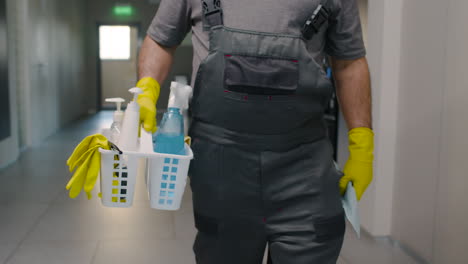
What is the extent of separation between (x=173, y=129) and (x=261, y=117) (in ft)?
0.69

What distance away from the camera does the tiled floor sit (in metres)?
2.50

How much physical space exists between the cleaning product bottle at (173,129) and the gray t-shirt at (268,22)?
0.14m

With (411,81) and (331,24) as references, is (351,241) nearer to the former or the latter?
(411,81)

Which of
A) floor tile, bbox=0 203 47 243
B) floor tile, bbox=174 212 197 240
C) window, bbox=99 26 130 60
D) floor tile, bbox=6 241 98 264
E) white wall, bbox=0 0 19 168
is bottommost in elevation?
floor tile, bbox=174 212 197 240

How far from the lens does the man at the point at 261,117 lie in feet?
3.52

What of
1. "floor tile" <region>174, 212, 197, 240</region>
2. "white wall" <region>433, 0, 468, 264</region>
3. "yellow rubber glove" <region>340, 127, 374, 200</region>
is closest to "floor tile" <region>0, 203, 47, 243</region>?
"floor tile" <region>174, 212, 197, 240</region>

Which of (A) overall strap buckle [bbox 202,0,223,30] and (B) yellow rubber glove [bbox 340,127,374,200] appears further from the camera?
(B) yellow rubber glove [bbox 340,127,374,200]

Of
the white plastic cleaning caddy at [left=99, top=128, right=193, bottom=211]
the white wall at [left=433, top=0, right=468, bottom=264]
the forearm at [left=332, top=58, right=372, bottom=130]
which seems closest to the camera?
the white plastic cleaning caddy at [left=99, top=128, right=193, bottom=211]

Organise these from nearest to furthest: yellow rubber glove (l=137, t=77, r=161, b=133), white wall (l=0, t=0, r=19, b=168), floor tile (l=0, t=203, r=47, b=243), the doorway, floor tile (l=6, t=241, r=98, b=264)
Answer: yellow rubber glove (l=137, t=77, r=161, b=133) < floor tile (l=6, t=241, r=98, b=264) < floor tile (l=0, t=203, r=47, b=243) < white wall (l=0, t=0, r=19, b=168) < the doorway

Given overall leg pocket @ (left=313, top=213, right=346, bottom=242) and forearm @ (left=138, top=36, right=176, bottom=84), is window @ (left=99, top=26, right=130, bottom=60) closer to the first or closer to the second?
forearm @ (left=138, top=36, right=176, bottom=84)

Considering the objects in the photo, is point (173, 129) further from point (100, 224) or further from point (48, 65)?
point (48, 65)

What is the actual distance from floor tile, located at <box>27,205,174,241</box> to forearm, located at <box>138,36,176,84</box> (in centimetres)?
175

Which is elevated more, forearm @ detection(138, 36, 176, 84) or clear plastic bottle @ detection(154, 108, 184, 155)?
forearm @ detection(138, 36, 176, 84)

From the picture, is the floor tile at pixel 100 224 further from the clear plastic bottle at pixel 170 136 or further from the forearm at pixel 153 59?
the clear plastic bottle at pixel 170 136
